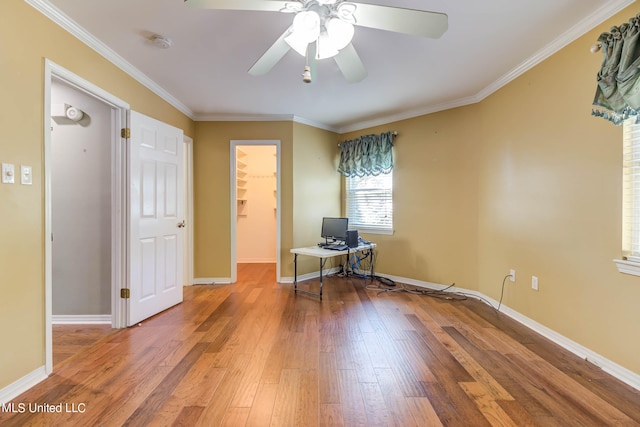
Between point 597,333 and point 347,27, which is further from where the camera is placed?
point 597,333

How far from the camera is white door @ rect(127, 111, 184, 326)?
261 cm

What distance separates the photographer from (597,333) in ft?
6.39

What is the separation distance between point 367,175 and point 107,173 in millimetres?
3250

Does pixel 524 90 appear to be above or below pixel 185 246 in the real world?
above

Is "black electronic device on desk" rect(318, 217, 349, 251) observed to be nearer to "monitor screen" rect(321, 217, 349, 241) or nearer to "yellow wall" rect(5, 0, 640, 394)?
"monitor screen" rect(321, 217, 349, 241)

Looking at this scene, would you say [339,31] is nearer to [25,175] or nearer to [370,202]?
[25,175]

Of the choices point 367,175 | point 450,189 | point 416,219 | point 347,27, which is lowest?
point 416,219

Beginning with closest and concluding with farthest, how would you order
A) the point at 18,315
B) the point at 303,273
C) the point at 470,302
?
the point at 18,315
the point at 470,302
the point at 303,273

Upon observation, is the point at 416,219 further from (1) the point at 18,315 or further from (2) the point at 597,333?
(1) the point at 18,315

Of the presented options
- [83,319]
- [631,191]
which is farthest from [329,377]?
[83,319]

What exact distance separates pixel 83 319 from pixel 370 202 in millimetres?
3710

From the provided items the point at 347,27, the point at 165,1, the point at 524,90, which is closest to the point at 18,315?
the point at 165,1

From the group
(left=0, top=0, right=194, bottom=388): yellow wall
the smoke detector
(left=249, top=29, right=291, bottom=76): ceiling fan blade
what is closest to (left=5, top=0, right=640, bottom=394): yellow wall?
(left=0, top=0, right=194, bottom=388): yellow wall

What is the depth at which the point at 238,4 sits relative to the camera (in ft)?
4.51
